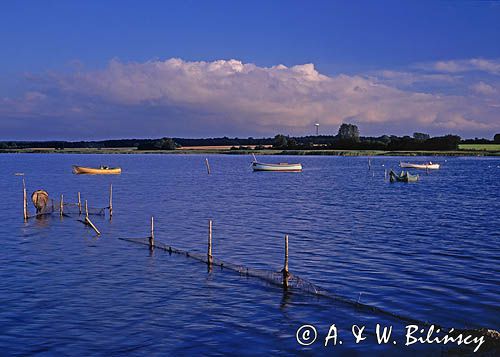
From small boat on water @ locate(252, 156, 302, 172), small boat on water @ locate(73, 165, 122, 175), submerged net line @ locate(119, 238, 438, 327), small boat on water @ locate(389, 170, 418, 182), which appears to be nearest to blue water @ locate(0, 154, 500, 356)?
submerged net line @ locate(119, 238, 438, 327)

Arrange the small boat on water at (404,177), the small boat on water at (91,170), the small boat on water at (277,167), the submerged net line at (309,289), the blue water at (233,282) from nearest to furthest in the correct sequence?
the submerged net line at (309,289) < the blue water at (233,282) < the small boat on water at (404,177) < the small boat on water at (91,170) < the small boat on water at (277,167)

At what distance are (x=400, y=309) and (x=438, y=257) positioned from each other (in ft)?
39.9

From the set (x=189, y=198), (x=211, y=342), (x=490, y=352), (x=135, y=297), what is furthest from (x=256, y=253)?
(x=189, y=198)

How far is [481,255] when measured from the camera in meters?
35.5

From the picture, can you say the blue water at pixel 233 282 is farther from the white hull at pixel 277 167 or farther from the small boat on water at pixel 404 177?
the white hull at pixel 277 167

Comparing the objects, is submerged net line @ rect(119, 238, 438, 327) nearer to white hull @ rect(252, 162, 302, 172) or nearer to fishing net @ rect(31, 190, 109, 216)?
fishing net @ rect(31, 190, 109, 216)

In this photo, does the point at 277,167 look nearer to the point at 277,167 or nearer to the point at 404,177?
the point at 277,167

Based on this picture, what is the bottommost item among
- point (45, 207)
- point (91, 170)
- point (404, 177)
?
point (91, 170)

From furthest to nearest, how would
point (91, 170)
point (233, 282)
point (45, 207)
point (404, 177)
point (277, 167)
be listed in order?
point (277, 167) < point (91, 170) < point (404, 177) < point (45, 207) < point (233, 282)

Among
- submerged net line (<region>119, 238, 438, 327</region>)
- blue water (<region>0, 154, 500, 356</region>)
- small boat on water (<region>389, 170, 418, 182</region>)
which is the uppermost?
small boat on water (<region>389, 170, 418, 182</region>)

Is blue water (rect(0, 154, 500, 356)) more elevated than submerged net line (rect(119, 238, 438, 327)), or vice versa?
submerged net line (rect(119, 238, 438, 327))

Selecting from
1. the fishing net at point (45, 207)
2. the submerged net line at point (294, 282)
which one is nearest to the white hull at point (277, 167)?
the fishing net at point (45, 207)

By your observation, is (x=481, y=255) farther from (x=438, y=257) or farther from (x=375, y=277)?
(x=375, y=277)

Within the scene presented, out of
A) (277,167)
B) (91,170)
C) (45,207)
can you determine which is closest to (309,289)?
(45,207)
